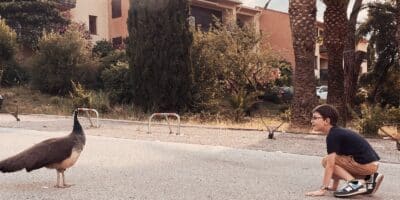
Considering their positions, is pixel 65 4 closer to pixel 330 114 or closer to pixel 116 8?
pixel 116 8

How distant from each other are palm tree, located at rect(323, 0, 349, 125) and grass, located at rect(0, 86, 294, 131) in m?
2.29

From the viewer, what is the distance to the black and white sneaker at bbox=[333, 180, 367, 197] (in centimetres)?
695

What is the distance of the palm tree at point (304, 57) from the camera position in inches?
720

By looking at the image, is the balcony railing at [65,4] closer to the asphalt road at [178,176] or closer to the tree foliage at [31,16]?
the tree foliage at [31,16]

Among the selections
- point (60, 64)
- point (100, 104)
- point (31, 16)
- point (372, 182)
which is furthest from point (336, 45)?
point (31, 16)

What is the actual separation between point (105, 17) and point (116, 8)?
4.17 ft

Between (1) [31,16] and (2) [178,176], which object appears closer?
(2) [178,176]

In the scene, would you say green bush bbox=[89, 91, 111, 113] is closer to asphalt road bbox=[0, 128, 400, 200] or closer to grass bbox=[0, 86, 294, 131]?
grass bbox=[0, 86, 294, 131]

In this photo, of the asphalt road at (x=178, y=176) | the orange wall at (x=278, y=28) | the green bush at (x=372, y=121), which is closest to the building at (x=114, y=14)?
the orange wall at (x=278, y=28)

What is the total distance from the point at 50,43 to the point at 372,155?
25.6m

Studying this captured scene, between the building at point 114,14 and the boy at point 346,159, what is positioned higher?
the building at point 114,14

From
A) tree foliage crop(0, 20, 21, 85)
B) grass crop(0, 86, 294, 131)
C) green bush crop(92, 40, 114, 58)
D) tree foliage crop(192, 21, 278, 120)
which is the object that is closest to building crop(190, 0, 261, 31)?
green bush crop(92, 40, 114, 58)

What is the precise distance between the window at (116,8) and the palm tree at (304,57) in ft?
93.3

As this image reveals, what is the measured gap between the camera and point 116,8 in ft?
149
